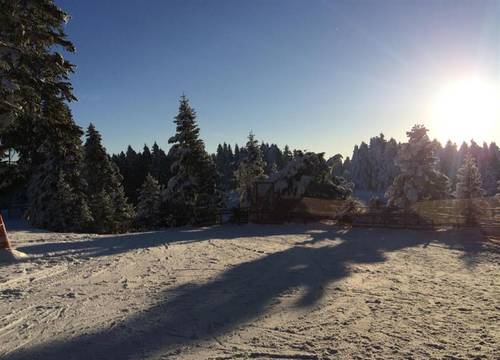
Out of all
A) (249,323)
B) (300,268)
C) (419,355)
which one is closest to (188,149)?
(300,268)

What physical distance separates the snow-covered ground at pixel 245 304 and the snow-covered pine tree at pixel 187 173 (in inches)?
553

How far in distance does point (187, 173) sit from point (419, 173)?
16625 millimetres

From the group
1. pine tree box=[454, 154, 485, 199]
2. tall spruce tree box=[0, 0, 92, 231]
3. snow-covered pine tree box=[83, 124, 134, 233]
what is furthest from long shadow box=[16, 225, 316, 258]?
pine tree box=[454, 154, 485, 199]

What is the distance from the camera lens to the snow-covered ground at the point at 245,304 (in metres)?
5.16

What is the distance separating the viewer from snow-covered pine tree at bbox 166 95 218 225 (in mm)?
26844

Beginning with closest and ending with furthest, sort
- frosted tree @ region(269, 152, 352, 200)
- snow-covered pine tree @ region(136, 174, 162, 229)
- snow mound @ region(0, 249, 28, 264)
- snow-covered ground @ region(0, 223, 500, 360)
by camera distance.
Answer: snow-covered ground @ region(0, 223, 500, 360), snow mound @ region(0, 249, 28, 264), frosted tree @ region(269, 152, 352, 200), snow-covered pine tree @ region(136, 174, 162, 229)

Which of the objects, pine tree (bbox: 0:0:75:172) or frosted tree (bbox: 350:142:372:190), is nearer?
pine tree (bbox: 0:0:75:172)

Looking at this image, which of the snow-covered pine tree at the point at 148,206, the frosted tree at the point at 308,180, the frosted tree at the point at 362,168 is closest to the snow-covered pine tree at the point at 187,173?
the snow-covered pine tree at the point at 148,206

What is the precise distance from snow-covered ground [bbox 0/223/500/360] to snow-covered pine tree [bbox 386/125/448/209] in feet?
38.3

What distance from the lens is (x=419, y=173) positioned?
2397 centimetres

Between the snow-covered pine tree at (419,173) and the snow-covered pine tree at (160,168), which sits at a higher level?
the snow-covered pine tree at (160,168)

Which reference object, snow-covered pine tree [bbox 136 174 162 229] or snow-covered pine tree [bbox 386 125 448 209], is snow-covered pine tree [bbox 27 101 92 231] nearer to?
snow-covered pine tree [bbox 136 174 162 229]

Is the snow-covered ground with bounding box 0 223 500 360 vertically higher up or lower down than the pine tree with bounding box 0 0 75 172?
lower down

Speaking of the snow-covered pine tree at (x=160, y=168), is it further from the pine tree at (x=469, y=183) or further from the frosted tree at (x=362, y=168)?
the frosted tree at (x=362, y=168)
